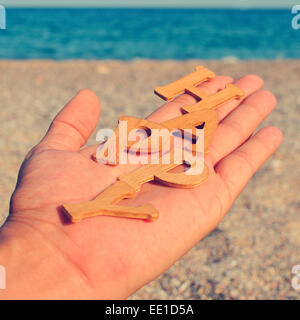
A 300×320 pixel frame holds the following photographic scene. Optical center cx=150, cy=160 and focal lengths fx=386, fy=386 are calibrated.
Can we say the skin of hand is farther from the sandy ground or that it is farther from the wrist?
the sandy ground

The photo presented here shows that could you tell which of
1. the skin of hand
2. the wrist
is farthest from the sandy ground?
the wrist

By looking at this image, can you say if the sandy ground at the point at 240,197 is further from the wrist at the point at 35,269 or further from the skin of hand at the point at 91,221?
the wrist at the point at 35,269

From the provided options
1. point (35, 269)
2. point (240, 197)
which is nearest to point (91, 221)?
point (35, 269)

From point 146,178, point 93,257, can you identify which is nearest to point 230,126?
point 146,178

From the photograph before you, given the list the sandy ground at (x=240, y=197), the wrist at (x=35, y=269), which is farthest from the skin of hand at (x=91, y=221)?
the sandy ground at (x=240, y=197)

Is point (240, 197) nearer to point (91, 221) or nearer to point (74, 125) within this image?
point (74, 125)

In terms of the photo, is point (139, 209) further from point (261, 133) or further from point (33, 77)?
point (33, 77)

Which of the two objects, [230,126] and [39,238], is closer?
[39,238]
